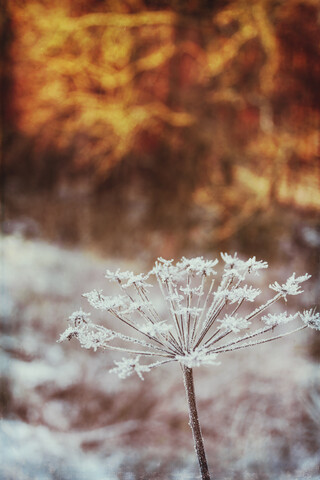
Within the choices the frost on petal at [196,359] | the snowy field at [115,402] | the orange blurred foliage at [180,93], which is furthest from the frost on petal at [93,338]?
the orange blurred foliage at [180,93]

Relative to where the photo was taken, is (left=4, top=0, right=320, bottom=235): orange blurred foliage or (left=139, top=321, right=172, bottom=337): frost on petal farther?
(left=4, top=0, right=320, bottom=235): orange blurred foliage

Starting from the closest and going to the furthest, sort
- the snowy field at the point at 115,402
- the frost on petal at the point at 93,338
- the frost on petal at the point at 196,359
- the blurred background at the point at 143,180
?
the frost on petal at the point at 196,359, the frost on petal at the point at 93,338, the snowy field at the point at 115,402, the blurred background at the point at 143,180

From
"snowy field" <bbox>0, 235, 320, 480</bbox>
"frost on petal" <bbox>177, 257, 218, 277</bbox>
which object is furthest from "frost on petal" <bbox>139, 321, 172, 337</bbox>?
"snowy field" <bbox>0, 235, 320, 480</bbox>

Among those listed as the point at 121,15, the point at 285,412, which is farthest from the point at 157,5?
the point at 285,412

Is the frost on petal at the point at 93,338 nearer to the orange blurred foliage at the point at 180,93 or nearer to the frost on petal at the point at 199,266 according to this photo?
the frost on petal at the point at 199,266

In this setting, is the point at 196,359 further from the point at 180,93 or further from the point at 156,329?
the point at 180,93

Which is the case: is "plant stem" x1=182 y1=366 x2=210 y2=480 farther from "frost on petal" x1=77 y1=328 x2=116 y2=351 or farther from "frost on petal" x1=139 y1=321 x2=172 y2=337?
"frost on petal" x1=77 y1=328 x2=116 y2=351

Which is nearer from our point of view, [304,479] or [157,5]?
[304,479]

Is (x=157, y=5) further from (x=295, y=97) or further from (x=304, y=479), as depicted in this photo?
(x=304, y=479)
